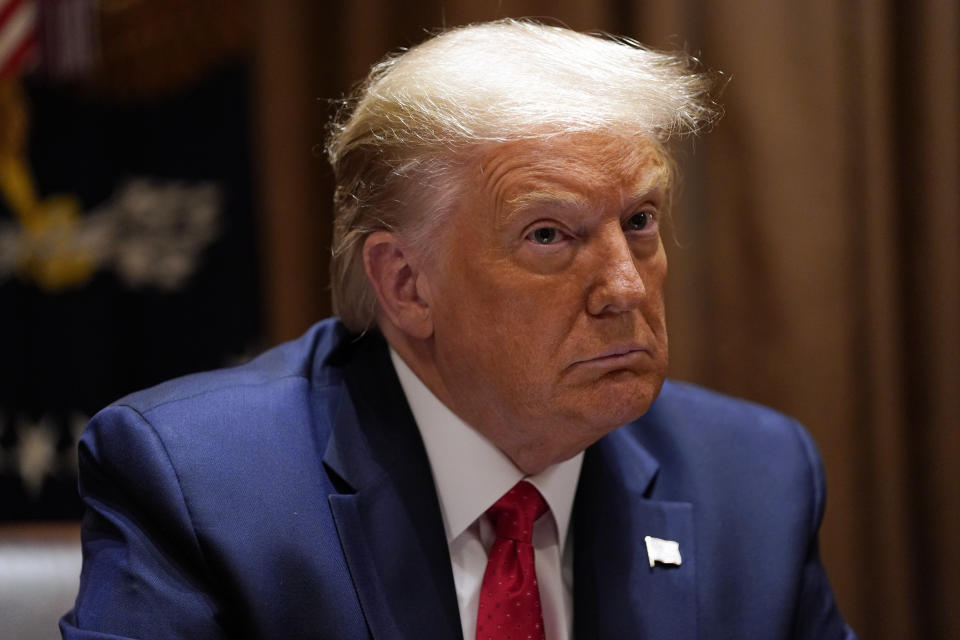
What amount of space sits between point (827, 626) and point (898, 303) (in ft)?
3.20

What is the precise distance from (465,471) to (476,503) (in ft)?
0.17

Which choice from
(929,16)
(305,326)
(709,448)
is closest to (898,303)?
(929,16)

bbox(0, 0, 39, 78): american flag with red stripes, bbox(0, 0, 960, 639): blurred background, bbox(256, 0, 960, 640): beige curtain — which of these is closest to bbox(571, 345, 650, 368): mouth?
bbox(0, 0, 960, 639): blurred background

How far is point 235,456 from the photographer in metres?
1.59

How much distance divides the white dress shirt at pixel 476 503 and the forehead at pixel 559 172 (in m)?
0.37

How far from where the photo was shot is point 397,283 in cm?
175

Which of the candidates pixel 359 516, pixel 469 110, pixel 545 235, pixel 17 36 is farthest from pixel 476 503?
pixel 17 36

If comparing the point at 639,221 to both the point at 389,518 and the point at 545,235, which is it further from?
the point at 389,518

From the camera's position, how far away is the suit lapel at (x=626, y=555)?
1.68 meters

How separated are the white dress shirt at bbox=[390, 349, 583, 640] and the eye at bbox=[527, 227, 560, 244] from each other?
1.06 feet

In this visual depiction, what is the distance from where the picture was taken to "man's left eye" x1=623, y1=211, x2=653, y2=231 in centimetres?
167

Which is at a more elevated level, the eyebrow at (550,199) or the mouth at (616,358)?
the eyebrow at (550,199)

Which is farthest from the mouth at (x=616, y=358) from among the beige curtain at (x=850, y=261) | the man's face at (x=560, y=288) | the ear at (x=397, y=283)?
the beige curtain at (x=850, y=261)

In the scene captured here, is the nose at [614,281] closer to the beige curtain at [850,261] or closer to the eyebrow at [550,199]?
the eyebrow at [550,199]
